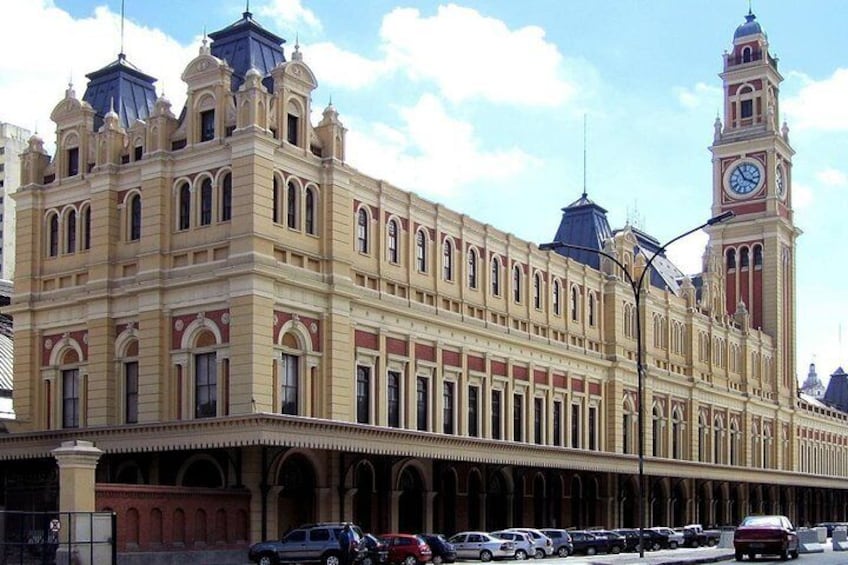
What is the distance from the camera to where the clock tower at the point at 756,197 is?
10081 cm

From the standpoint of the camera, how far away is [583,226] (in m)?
80.9

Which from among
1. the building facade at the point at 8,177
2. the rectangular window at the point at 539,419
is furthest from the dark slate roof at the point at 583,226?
the building facade at the point at 8,177

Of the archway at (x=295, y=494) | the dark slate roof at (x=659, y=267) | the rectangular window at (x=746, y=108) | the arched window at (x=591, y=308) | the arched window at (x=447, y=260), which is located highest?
the rectangular window at (x=746, y=108)

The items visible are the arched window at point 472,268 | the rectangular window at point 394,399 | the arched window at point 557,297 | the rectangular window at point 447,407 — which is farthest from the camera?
the arched window at point 557,297

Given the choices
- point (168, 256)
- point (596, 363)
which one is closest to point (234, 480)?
point (168, 256)

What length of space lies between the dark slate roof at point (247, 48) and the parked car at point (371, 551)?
17580 millimetres

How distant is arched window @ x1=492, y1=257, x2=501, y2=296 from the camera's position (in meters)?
63.8

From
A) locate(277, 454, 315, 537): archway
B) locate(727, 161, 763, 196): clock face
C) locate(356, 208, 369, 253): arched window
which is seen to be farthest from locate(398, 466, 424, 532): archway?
locate(727, 161, 763, 196): clock face

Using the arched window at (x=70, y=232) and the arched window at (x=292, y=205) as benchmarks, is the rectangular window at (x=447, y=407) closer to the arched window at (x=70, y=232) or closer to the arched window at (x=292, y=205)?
the arched window at (x=292, y=205)

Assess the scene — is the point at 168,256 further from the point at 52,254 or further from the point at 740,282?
the point at 740,282

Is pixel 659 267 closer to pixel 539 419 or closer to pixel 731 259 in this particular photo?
Result: pixel 731 259

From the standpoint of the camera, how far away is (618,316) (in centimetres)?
7494

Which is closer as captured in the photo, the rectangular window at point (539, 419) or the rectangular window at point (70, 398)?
the rectangular window at point (70, 398)

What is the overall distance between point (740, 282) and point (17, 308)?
61.7 metres
